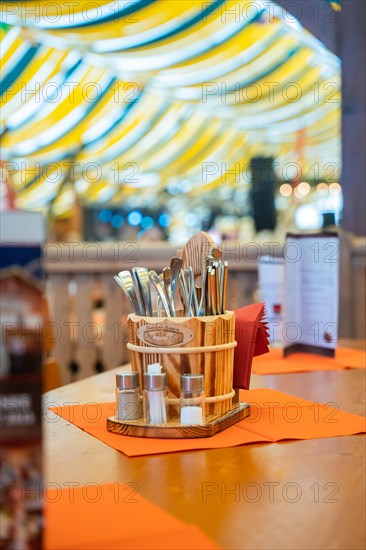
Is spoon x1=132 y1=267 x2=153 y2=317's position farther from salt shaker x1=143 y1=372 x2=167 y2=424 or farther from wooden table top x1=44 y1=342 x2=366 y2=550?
wooden table top x1=44 y1=342 x2=366 y2=550

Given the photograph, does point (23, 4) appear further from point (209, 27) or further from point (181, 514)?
point (181, 514)

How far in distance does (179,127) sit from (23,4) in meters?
7.13

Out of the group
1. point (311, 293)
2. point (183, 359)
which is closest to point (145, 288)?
point (183, 359)

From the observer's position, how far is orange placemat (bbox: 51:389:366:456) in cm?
103

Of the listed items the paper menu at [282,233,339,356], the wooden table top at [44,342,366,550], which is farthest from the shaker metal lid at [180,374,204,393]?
the paper menu at [282,233,339,356]

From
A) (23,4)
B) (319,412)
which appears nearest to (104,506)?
(319,412)

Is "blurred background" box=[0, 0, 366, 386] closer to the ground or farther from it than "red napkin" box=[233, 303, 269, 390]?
farther from it

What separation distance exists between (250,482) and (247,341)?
14.9 inches

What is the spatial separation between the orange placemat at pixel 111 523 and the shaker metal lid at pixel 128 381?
28 cm

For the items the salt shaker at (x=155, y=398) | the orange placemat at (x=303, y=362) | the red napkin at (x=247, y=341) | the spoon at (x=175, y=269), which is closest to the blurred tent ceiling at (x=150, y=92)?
the orange placemat at (x=303, y=362)

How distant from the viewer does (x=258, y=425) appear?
3.75ft

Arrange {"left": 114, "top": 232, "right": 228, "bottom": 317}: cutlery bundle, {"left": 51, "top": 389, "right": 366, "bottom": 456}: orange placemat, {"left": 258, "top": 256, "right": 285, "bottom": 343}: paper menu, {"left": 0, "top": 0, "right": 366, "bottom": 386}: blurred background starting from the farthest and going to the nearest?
{"left": 0, "top": 0, "right": 366, "bottom": 386}: blurred background < {"left": 258, "top": 256, "right": 285, "bottom": 343}: paper menu < {"left": 114, "top": 232, "right": 228, "bottom": 317}: cutlery bundle < {"left": 51, "top": 389, "right": 366, "bottom": 456}: orange placemat

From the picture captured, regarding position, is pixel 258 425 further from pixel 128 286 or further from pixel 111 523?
pixel 111 523

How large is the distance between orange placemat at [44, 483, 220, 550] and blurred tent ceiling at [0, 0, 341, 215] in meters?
4.05
